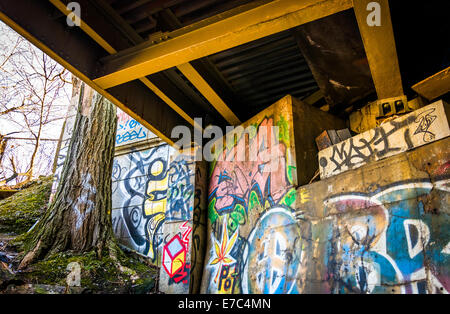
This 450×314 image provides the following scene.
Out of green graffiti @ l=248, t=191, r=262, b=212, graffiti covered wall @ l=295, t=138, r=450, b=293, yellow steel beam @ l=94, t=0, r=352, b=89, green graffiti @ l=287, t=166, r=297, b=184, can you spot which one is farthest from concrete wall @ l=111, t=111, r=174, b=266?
graffiti covered wall @ l=295, t=138, r=450, b=293

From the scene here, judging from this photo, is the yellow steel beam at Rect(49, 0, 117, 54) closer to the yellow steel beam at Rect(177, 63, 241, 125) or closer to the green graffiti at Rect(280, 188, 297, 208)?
the yellow steel beam at Rect(177, 63, 241, 125)

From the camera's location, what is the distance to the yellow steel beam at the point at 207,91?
18.9 ft

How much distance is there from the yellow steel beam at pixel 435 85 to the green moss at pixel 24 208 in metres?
9.91

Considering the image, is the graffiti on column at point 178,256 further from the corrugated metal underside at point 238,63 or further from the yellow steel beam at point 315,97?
the yellow steel beam at point 315,97

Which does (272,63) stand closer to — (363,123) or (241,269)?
(363,123)

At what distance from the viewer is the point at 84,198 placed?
7.79m

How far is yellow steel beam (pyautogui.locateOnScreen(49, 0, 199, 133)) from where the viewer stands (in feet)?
15.0

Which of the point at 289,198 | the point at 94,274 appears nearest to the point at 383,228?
the point at 289,198

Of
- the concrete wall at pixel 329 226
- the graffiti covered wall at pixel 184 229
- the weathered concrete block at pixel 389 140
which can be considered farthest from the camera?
the graffiti covered wall at pixel 184 229

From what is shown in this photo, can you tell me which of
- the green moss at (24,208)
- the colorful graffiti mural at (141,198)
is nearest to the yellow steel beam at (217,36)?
the colorful graffiti mural at (141,198)

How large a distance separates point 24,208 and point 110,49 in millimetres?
6861

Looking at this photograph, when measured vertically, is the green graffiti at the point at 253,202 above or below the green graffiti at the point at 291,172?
below

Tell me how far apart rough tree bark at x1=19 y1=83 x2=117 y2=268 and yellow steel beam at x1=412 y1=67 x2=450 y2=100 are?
7.23 metres

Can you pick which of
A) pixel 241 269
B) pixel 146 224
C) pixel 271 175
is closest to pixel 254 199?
pixel 271 175
